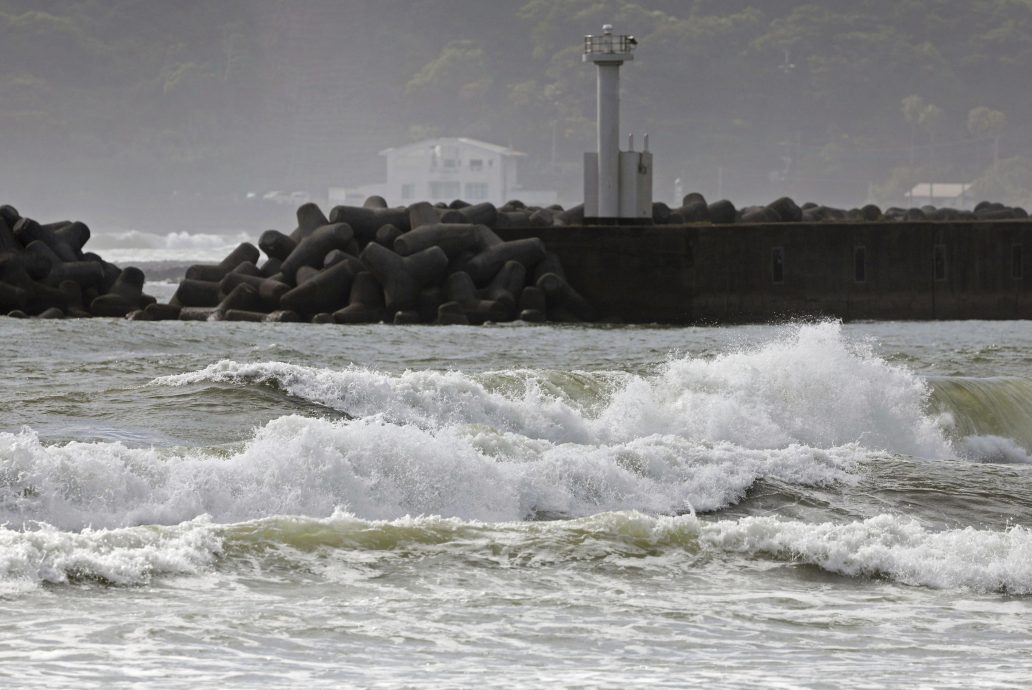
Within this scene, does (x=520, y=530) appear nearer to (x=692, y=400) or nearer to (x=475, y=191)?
(x=692, y=400)

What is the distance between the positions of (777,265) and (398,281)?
5.18 m

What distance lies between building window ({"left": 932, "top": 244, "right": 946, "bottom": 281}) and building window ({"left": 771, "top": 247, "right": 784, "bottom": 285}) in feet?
7.61

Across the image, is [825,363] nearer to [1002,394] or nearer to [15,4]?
[1002,394]

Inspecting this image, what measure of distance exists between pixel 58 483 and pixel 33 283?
15.5 meters

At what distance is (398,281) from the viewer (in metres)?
20.8

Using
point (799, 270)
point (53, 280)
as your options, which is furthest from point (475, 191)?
point (799, 270)

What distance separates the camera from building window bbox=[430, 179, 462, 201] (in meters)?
94.6

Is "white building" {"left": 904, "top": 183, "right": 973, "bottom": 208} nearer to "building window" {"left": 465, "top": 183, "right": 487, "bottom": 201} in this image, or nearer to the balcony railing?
"building window" {"left": 465, "top": 183, "right": 487, "bottom": 201}

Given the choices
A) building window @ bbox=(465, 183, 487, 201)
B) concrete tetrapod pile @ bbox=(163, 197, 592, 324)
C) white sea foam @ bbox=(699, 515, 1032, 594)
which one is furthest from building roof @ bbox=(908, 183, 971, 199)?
white sea foam @ bbox=(699, 515, 1032, 594)

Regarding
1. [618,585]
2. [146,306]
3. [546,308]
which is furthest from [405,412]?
[146,306]

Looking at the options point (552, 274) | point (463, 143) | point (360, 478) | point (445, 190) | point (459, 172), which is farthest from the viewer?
point (463, 143)

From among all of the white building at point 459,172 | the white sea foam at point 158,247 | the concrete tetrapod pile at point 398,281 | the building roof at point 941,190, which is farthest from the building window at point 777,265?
the building roof at point 941,190

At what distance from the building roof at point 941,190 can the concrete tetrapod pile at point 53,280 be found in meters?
77.6

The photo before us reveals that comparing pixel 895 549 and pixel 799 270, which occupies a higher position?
pixel 799 270
